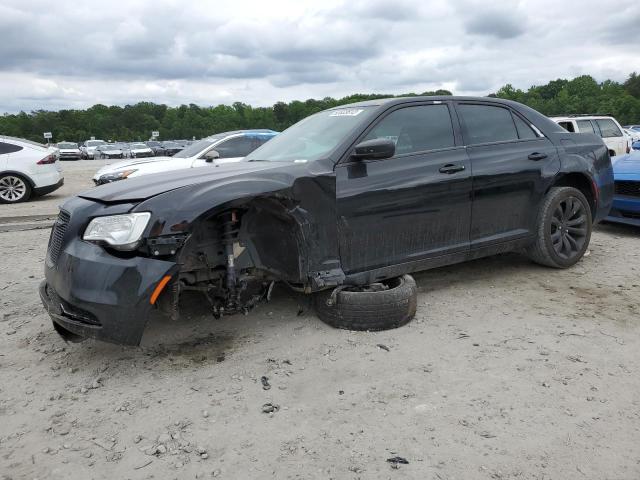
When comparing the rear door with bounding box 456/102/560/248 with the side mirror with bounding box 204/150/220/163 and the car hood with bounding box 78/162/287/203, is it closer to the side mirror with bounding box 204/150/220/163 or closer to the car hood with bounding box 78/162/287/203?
the car hood with bounding box 78/162/287/203

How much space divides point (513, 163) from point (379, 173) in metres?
1.46

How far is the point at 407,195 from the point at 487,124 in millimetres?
1290

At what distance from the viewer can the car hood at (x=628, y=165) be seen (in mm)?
6629

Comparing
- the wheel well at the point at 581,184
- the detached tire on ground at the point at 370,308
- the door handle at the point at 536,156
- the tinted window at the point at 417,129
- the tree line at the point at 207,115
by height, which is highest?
the tree line at the point at 207,115

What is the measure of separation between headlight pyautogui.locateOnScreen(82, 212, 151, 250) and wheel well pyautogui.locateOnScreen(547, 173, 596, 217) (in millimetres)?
3877

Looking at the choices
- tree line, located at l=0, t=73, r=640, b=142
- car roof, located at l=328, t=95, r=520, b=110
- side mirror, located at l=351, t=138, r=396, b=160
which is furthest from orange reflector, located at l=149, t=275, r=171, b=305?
tree line, located at l=0, t=73, r=640, b=142

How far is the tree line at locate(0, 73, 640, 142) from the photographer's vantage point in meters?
82.2

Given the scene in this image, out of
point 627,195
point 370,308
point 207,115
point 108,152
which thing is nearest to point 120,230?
point 370,308

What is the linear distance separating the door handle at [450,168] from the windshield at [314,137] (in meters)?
0.75

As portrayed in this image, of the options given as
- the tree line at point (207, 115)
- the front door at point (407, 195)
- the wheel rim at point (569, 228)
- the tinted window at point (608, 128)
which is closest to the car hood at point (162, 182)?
the front door at point (407, 195)

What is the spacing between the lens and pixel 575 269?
5.12m

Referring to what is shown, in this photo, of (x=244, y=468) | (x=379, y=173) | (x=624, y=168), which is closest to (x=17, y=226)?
(x=379, y=173)

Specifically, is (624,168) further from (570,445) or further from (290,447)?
(290,447)

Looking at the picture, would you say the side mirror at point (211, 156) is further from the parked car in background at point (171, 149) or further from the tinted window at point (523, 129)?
the parked car in background at point (171, 149)
